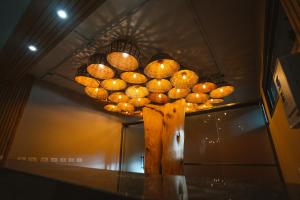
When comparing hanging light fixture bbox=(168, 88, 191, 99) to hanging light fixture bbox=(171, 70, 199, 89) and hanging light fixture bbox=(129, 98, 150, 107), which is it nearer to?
hanging light fixture bbox=(171, 70, 199, 89)

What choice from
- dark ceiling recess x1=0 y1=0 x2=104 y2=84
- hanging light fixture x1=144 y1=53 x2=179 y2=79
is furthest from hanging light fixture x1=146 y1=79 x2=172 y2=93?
dark ceiling recess x1=0 y1=0 x2=104 y2=84

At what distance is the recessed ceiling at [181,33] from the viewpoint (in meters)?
1.51

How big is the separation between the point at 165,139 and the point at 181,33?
131 cm

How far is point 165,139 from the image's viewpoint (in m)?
1.93

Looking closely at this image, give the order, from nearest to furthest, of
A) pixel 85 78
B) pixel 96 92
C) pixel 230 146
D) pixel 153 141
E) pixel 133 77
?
pixel 133 77 → pixel 85 78 → pixel 153 141 → pixel 96 92 → pixel 230 146

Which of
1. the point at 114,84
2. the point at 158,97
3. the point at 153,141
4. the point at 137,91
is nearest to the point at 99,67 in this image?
the point at 114,84

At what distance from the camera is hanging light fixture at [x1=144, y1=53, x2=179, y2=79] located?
4.99ft

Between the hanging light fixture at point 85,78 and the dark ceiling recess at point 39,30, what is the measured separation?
387 mm

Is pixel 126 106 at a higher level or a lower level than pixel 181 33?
lower

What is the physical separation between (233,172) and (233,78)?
5.38ft

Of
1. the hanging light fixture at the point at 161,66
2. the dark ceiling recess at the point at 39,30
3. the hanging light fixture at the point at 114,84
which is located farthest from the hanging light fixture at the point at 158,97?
the dark ceiling recess at the point at 39,30

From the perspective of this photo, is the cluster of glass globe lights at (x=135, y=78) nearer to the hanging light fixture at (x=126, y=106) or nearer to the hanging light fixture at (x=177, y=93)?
the hanging light fixture at (x=177, y=93)

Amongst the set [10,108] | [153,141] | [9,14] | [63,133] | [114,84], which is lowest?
[153,141]

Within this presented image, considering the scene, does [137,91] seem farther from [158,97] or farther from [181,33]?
[181,33]
